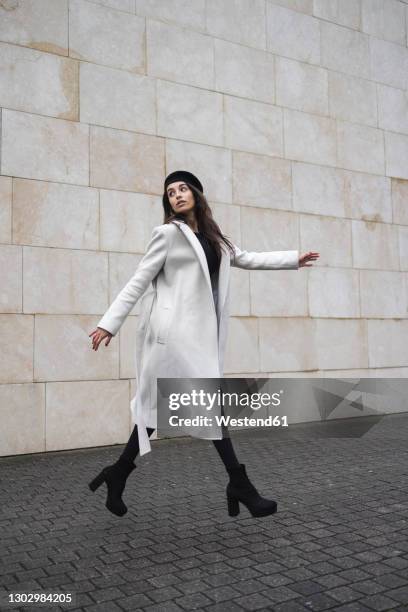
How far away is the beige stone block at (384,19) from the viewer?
31.4 feet

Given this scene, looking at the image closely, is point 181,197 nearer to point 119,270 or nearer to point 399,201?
point 119,270

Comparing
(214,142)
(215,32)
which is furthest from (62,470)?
(215,32)

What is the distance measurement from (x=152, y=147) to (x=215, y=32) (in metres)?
1.86

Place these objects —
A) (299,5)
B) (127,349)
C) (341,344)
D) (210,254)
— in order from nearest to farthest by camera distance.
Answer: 1. (210,254)
2. (127,349)
3. (341,344)
4. (299,5)

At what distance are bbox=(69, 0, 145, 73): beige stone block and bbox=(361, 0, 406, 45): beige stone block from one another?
151 inches

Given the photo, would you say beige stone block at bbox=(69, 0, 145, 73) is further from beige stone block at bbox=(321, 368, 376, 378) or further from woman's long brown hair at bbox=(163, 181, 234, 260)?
beige stone block at bbox=(321, 368, 376, 378)

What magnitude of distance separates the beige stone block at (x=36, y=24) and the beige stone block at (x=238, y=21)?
196 cm

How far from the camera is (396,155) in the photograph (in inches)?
380

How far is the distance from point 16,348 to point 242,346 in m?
2.74

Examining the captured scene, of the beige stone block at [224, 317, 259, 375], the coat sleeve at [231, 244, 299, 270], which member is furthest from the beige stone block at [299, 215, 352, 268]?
the coat sleeve at [231, 244, 299, 270]

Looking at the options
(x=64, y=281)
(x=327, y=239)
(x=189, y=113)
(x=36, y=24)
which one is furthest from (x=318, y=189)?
(x=36, y=24)

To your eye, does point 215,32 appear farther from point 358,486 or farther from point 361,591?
point 361,591

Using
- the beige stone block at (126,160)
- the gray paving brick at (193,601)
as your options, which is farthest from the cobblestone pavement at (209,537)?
the beige stone block at (126,160)

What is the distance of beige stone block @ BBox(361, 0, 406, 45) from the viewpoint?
31.4 feet
